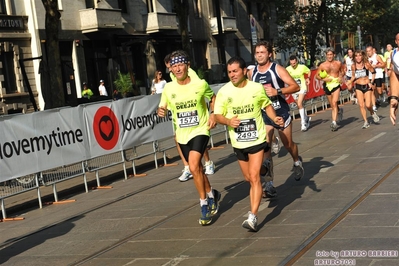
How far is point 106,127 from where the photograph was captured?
1390 cm

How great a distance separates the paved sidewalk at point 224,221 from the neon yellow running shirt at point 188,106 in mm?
1069

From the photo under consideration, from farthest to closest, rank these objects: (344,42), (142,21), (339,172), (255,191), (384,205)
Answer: (344,42) → (142,21) → (339,172) → (384,205) → (255,191)

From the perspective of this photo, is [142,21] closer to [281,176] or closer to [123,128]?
[123,128]

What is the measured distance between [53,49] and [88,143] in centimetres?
957

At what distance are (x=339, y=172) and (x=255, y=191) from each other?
3.74 meters

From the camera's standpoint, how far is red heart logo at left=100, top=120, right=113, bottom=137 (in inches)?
542

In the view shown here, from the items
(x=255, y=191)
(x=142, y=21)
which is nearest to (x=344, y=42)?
(x=142, y=21)

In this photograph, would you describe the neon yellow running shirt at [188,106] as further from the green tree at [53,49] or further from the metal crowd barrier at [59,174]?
the green tree at [53,49]

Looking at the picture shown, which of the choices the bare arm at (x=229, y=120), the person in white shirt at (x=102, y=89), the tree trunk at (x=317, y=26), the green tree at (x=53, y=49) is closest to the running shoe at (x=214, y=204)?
the bare arm at (x=229, y=120)

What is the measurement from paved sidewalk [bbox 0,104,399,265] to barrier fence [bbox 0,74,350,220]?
519 mm

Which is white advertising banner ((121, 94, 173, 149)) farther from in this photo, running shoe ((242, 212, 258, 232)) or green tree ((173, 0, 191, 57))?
green tree ((173, 0, 191, 57))

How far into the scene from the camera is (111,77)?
36750mm

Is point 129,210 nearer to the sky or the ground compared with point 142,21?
nearer to the ground

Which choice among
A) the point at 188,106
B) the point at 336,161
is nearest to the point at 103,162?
the point at 336,161
